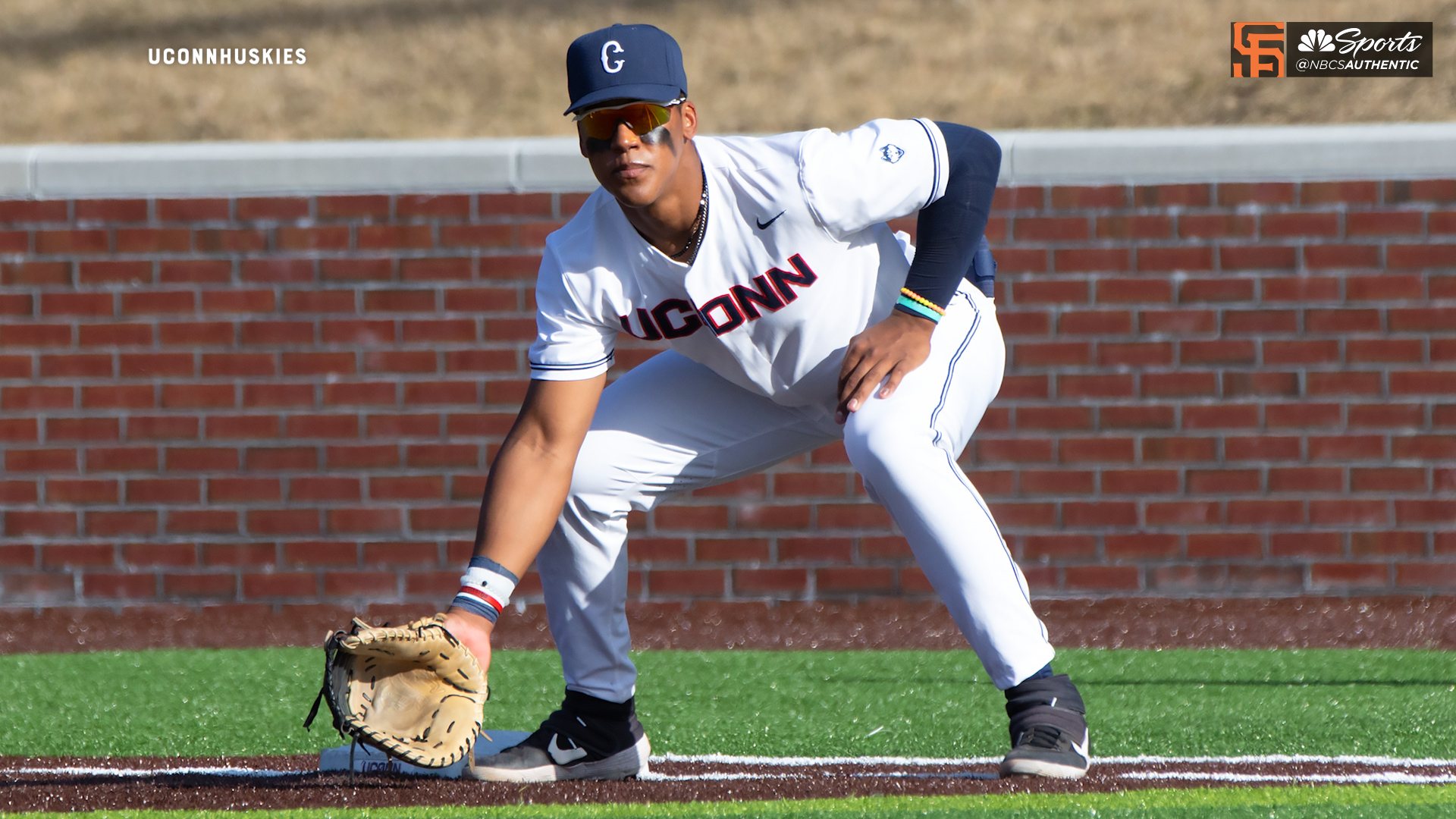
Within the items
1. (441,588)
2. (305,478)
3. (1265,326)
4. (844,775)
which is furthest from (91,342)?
(1265,326)

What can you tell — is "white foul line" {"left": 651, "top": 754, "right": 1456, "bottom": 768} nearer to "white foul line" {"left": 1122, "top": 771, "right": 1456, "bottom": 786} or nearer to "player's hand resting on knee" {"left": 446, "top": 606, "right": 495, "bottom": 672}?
"white foul line" {"left": 1122, "top": 771, "right": 1456, "bottom": 786}

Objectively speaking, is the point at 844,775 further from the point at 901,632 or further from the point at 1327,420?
the point at 1327,420

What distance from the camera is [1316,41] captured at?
29.6ft

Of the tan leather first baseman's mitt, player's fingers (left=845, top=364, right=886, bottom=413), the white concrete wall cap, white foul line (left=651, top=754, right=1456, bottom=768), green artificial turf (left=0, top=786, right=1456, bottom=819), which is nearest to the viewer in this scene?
green artificial turf (left=0, top=786, right=1456, bottom=819)

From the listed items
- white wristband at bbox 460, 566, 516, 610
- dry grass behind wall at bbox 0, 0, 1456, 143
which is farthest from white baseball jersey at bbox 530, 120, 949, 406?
dry grass behind wall at bbox 0, 0, 1456, 143

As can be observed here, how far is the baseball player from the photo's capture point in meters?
3.21

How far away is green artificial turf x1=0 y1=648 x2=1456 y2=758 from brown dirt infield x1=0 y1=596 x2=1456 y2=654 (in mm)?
341

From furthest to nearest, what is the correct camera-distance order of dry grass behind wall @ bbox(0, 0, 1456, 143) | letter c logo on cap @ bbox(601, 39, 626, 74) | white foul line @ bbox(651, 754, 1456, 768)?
dry grass behind wall @ bbox(0, 0, 1456, 143) < white foul line @ bbox(651, 754, 1456, 768) < letter c logo on cap @ bbox(601, 39, 626, 74)

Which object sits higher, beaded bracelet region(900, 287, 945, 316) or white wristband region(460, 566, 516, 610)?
beaded bracelet region(900, 287, 945, 316)

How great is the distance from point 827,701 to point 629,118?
2.34 m

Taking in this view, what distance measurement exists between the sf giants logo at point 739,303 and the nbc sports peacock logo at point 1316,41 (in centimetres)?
666

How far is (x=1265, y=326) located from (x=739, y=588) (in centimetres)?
253

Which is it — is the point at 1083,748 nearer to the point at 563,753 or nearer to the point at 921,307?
the point at 921,307

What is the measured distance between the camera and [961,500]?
3238mm
